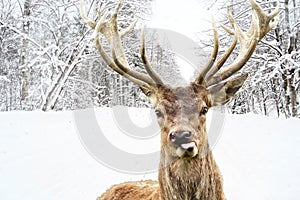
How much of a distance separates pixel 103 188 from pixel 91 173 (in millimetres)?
571

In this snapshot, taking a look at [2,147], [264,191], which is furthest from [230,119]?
[2,147]

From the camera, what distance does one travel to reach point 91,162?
702 cm

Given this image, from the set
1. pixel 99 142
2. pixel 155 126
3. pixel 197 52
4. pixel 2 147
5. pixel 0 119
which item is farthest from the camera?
pixel 197 52

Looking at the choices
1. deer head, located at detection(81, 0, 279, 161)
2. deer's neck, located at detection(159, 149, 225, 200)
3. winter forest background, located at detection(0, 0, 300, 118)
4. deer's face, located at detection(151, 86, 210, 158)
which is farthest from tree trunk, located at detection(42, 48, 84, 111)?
deer's neck, located at detection(159, 149, 225, 200)

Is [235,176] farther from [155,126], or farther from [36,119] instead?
[36,119]

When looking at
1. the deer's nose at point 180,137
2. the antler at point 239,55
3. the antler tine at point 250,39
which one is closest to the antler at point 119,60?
the antler at point 239,55

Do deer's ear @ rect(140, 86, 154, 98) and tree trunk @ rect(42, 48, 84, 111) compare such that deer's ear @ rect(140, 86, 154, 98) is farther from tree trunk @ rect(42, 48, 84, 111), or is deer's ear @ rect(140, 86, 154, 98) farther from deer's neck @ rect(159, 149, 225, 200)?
tree trunk @ rect(42, 48, 84, 111)

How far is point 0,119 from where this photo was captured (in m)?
9.19

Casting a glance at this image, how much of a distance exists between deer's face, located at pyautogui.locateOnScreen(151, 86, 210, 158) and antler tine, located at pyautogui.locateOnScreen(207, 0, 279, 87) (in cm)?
37

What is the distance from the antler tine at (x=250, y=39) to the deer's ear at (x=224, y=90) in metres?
0.08

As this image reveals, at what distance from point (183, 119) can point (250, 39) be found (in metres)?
1.60

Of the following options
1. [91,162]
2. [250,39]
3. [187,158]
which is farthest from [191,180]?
[91,162]

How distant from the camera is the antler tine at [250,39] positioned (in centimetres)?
364

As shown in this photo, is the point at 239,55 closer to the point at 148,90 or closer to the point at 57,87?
the point at 148,90
